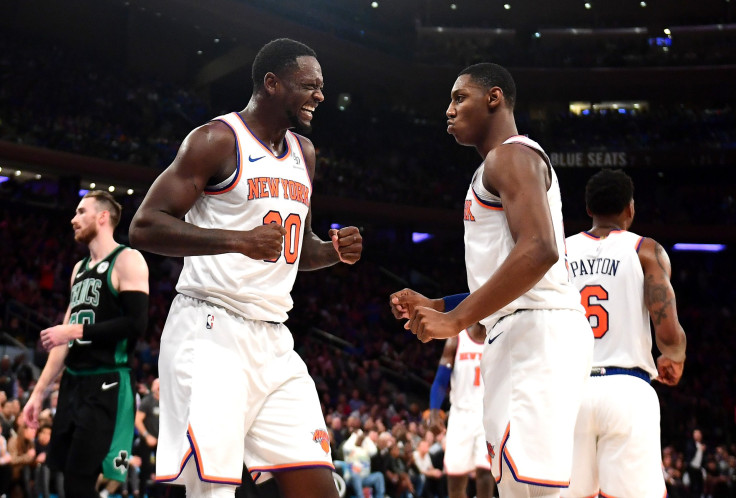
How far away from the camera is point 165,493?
10633 mm

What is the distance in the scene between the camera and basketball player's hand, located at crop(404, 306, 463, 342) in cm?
281

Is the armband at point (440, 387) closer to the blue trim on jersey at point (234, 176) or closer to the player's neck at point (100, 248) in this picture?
the player's neck at point (100, 248)

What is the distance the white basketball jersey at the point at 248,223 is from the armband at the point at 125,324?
4.55ft

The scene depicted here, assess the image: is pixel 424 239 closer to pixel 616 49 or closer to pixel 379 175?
pixel 379 175

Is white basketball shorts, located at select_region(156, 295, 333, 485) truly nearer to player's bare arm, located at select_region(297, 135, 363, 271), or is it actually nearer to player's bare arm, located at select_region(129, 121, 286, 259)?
player's bare arm, located at select_region(129, 121, 286, 259)

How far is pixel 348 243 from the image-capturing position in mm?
3648

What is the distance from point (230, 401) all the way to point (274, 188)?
90 centimetres

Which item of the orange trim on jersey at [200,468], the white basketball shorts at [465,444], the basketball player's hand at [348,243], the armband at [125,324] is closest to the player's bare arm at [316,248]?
the basketball player's hand at [348,243]

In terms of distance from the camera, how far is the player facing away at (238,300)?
3.21 metres

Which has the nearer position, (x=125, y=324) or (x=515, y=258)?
(x=515, y=258)

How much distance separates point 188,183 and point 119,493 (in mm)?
7778

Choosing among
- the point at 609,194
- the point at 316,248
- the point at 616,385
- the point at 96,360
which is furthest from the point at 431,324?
the point at 96,360

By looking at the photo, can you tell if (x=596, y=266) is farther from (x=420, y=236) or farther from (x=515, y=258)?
(x=420, y=236)

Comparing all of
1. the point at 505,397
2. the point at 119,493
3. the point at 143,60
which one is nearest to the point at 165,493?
the point at 119,493
